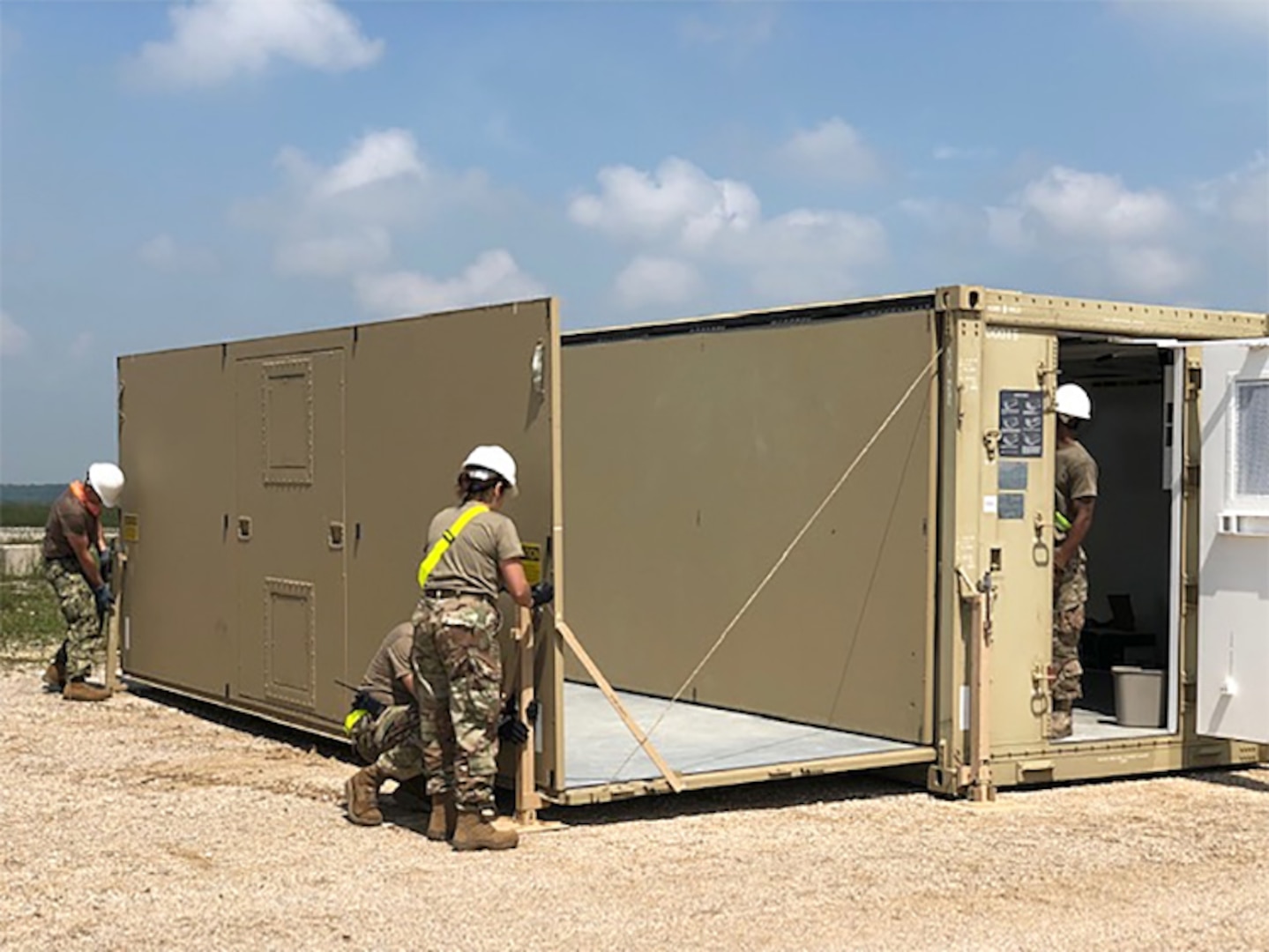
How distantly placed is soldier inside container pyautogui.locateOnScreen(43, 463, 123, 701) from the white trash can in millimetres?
6738

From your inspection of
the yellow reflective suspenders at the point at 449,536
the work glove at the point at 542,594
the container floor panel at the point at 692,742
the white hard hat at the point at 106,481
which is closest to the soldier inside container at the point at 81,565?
the white hard hat at the point at 106,481

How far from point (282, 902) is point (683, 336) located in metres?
4.70

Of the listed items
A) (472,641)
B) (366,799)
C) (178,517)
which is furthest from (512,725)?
(178,517)

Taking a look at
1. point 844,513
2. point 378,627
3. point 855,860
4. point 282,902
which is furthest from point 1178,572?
point 282,902

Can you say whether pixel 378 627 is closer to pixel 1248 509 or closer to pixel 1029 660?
pixel 1029 660

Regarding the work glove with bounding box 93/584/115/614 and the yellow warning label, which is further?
the work glove with bounding box 93/584/115/614

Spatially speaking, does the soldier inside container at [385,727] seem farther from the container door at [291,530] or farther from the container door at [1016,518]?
the container door at [1016,518]

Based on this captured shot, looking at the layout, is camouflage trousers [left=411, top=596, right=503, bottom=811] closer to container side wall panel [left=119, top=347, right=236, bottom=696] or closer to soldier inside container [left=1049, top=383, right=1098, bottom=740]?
soldier inside container [left=1049, top=383, right=1098, bottom=740]

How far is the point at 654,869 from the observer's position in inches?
269

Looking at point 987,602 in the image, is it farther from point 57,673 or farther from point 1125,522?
point 57,673

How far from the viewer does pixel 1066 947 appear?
18.9ft

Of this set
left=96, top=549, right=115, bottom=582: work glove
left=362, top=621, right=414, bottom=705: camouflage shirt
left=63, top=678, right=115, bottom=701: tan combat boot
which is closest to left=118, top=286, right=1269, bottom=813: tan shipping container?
left=362, top=621, right=414, bottom=705: camouflage shirt

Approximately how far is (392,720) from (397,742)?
102mm

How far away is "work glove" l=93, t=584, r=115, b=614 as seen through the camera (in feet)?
39.4
